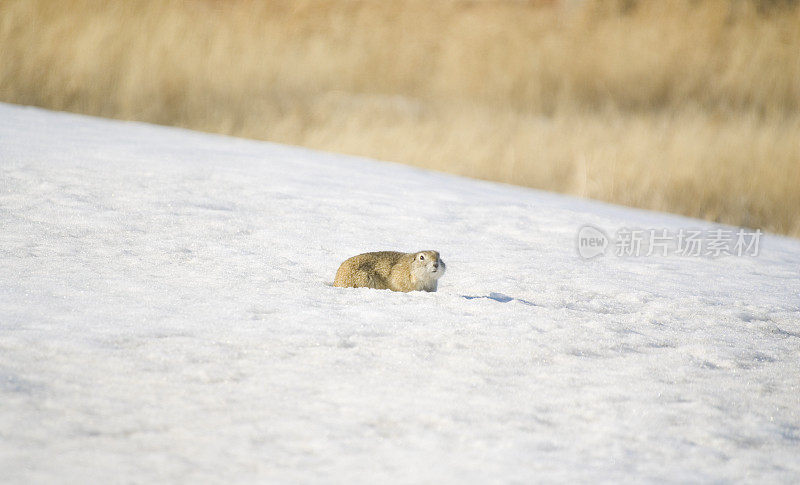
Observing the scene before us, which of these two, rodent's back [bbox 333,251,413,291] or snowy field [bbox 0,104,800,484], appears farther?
rodent's back [bbox 333,251,413,291]

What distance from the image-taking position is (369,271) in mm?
3994

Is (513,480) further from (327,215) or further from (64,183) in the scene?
(64,183)

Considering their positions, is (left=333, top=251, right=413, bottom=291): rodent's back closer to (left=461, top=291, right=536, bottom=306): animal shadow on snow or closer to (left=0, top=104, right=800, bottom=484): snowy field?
(left=0, top=104, right=800, bottom=484): snowy field

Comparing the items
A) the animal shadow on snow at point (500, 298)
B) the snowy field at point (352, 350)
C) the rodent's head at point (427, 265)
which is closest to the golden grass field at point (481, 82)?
the snowy field at point (352, 350)

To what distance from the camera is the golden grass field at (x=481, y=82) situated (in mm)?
8930

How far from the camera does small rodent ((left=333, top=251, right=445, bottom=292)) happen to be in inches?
153

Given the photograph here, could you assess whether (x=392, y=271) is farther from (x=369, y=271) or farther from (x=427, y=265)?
(x=427, y=265)

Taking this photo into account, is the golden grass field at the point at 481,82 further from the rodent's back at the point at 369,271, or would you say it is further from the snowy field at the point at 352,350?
the rodent's back at the point at 369,271

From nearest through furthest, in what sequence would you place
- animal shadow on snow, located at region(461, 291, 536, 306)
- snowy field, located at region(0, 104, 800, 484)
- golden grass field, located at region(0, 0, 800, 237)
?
snowy field, located at region(0, 104, 800, 484)
animal shadow on snow, located at region(461, 291, 536, 306)
golden grass field, located at region(0, 0, 800, 237)

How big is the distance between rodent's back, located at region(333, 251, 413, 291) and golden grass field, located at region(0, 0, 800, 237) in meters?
5.17

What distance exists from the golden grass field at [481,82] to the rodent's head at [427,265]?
17.2 ft

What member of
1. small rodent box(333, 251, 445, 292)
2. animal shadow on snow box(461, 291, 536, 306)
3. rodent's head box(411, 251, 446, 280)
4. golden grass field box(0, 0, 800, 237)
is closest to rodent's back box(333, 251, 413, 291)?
small rodent box(333, 251, 445, 292)

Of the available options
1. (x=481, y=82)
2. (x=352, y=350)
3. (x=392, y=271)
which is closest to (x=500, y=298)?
(x=392, y=271)

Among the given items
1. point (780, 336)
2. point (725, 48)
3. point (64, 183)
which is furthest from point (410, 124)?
point (780, 336)
